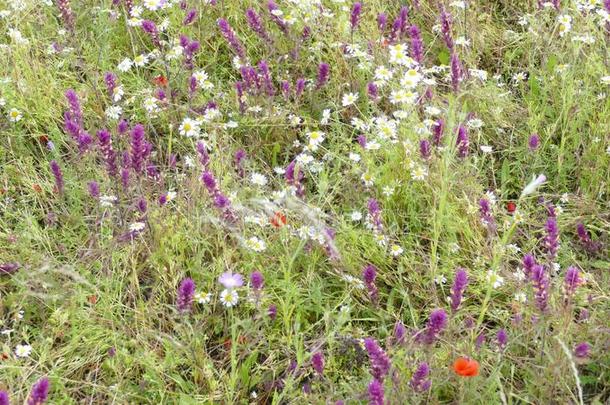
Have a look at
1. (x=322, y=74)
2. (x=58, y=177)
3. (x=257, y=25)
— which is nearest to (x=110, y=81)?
(x=58, y=177)

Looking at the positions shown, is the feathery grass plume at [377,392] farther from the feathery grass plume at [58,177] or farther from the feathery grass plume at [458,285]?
the feathery grass plume at [58,177]

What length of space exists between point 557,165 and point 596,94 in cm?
48

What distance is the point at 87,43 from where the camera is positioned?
11.5ft

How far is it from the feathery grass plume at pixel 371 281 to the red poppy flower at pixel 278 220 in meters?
0.30

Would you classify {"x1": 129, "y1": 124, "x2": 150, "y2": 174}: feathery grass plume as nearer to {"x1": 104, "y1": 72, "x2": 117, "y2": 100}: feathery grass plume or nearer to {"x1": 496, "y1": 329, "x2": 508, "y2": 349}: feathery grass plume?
{"x1": 104, "y1": 72, "x2": 117, "y2": 100}: feathery grass plume

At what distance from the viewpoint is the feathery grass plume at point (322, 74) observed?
10.1ft

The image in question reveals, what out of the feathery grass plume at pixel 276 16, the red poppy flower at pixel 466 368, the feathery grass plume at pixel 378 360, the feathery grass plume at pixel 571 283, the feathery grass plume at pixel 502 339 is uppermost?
the feathery grass plume at pixel 571 283

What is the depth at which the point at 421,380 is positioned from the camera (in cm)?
184

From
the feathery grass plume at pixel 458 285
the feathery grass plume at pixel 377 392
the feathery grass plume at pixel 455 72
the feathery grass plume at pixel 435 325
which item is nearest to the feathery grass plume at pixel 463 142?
the feathery grass plume at pixel 455 72

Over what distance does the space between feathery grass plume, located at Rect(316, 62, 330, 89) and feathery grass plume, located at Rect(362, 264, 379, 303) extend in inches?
41.4

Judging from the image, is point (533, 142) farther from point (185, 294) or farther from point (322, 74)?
point (185, 294)

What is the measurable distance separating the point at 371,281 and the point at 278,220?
0.36 metres

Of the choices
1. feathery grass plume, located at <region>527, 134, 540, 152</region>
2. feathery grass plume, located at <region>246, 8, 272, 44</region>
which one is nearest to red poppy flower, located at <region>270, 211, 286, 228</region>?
feathery grass plume, located at <region>527, 134, 540, 152</region>

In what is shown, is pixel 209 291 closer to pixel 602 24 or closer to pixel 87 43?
pixel 87 43
